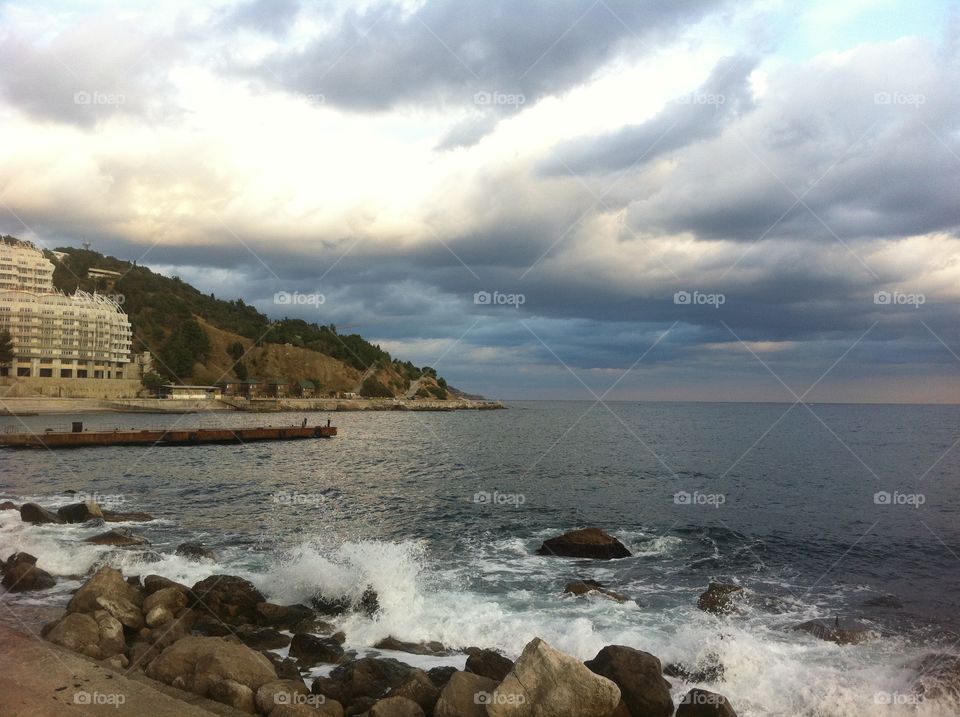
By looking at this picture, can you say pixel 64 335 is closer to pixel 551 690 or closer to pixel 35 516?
pixel 35 516

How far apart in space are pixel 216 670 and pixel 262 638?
3.80 meters

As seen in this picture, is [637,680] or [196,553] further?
[196,553]

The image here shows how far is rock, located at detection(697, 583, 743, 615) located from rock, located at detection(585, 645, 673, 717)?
20.9 ft

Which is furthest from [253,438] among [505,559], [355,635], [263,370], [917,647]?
[263,370]

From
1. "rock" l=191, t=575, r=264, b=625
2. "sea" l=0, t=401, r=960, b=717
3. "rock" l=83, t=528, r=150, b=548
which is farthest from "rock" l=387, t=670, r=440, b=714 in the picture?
"rock" l=83, t=528, r=150, b=548

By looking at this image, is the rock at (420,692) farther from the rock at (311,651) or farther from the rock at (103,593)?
the rock at (103,593)

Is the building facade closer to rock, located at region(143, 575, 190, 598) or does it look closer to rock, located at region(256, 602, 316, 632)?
rock, located at region(143, 575, 190, 598)

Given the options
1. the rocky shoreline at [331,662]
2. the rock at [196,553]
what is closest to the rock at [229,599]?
the rocky shoreline at [331,662]

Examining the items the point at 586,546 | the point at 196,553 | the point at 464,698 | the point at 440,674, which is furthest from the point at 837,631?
the point at 196,553

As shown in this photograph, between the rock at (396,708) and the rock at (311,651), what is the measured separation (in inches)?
137

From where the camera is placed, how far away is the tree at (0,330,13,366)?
121m

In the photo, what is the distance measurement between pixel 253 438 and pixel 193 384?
91072 millimetres

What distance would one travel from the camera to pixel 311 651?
489 inches

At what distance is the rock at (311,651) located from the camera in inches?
482
